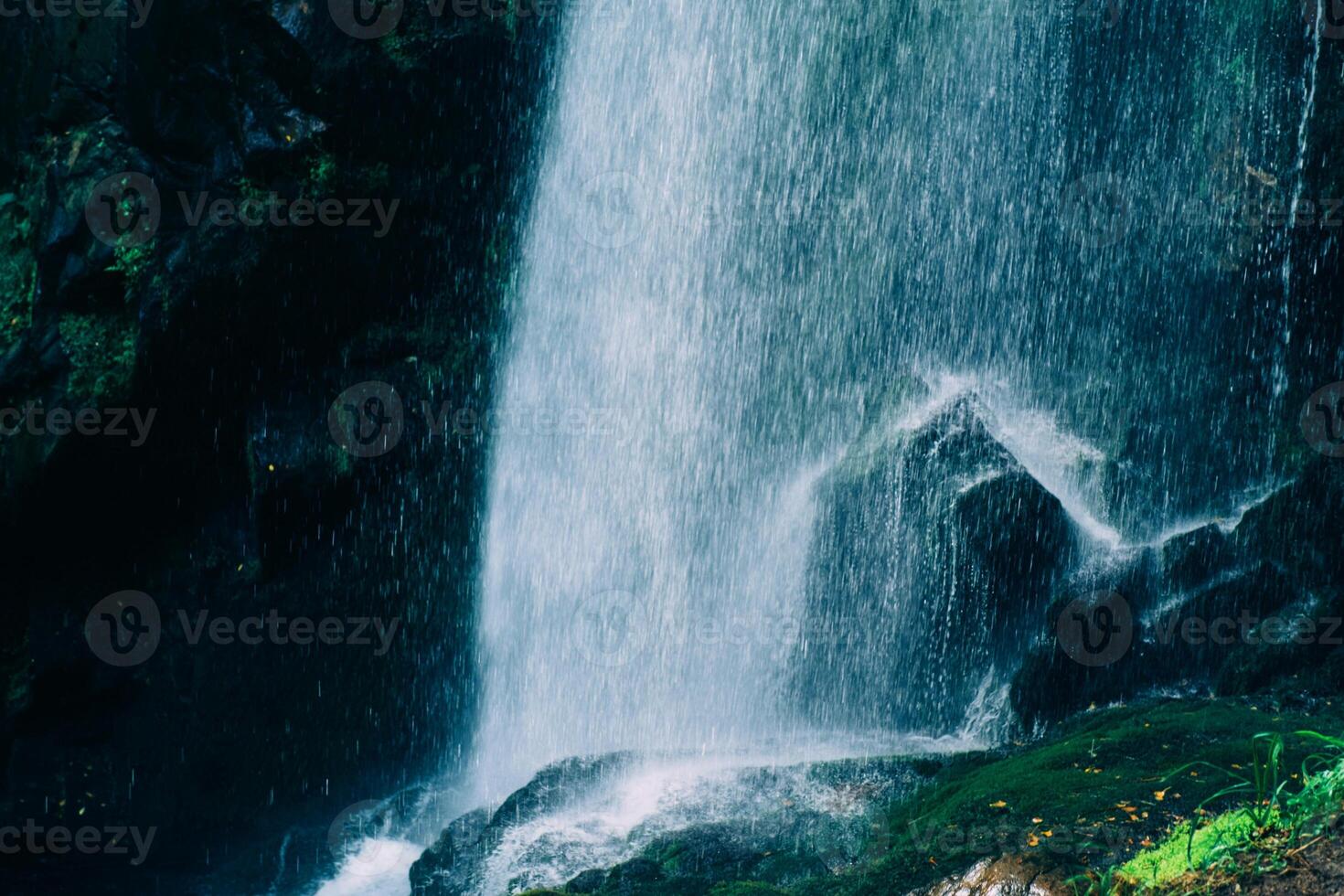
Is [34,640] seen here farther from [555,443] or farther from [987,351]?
[987,351]

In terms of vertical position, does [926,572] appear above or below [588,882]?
above

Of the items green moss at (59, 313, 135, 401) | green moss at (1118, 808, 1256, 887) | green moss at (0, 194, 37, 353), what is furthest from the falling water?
green moss at (0, 194, 37, 353)

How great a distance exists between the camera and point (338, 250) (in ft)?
33.1

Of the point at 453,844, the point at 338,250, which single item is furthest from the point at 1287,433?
the point at 338,250

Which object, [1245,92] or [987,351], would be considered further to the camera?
[987,351]

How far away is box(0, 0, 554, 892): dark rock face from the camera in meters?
8.94

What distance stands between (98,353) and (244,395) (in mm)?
1425

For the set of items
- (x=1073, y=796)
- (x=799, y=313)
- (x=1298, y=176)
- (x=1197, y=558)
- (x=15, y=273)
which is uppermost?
(x=1298, y=176)

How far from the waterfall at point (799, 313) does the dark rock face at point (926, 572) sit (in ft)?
0.37

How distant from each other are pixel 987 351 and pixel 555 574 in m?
6.24

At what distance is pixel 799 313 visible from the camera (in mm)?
12164

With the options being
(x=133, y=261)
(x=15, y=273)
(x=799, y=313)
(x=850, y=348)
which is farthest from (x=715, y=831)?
(x=15, y=273)

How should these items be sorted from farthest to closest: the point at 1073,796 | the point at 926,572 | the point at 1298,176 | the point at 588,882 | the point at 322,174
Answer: the point at 1298,176 < the point at 926,572 < the point at 322,174 < the point at 588,882 < the point at 1073,796

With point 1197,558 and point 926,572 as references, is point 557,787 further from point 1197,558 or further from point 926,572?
point 1197,558
